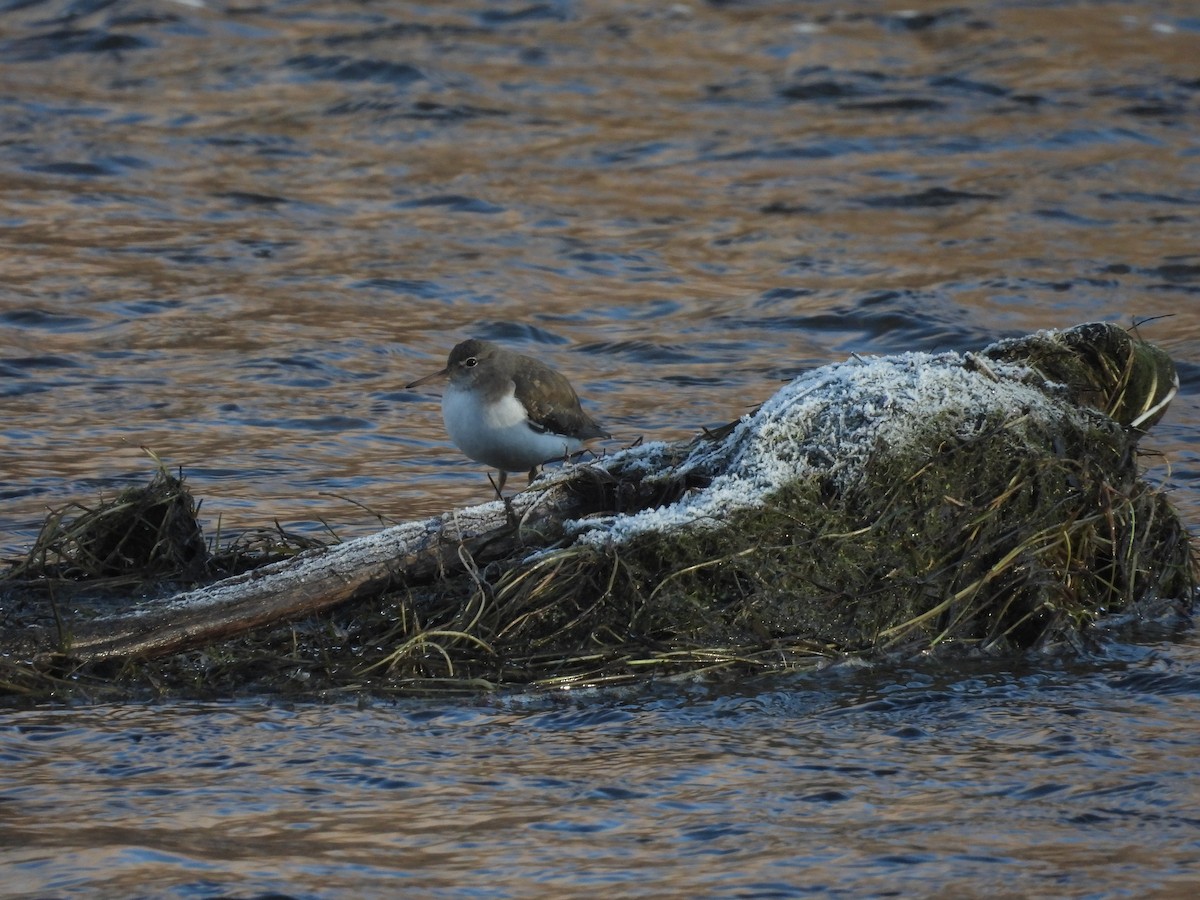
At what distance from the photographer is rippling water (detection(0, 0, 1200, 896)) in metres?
4.89

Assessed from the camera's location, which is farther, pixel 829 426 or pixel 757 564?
pixel 829 426

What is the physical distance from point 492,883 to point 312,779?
2.56ft

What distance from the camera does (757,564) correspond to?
603 centimetres

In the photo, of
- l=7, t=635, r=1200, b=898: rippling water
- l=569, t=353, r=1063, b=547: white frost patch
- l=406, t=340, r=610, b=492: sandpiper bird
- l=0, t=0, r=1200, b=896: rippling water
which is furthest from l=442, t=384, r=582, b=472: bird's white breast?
l=7, t=635, r=1200, b=898: rippling water

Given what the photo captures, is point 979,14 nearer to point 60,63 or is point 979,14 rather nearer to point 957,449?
point 60,63

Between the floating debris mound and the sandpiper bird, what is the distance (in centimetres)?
63

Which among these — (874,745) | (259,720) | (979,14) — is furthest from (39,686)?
(979,14)

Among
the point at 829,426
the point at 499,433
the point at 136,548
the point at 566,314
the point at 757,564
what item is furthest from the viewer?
the point at 566,314

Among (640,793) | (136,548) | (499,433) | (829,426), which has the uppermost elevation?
(829,426)

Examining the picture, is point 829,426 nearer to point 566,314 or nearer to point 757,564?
point 757,564

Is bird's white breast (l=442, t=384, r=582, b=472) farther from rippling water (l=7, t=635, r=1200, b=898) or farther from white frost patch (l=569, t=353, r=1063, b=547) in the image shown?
rippling water (l=7, t=635, r=1200, b=898)

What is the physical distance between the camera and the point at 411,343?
37.0 ft

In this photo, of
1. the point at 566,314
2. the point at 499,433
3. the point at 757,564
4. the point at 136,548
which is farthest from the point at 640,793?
the point at 566,314

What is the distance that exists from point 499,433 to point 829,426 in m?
1.34
